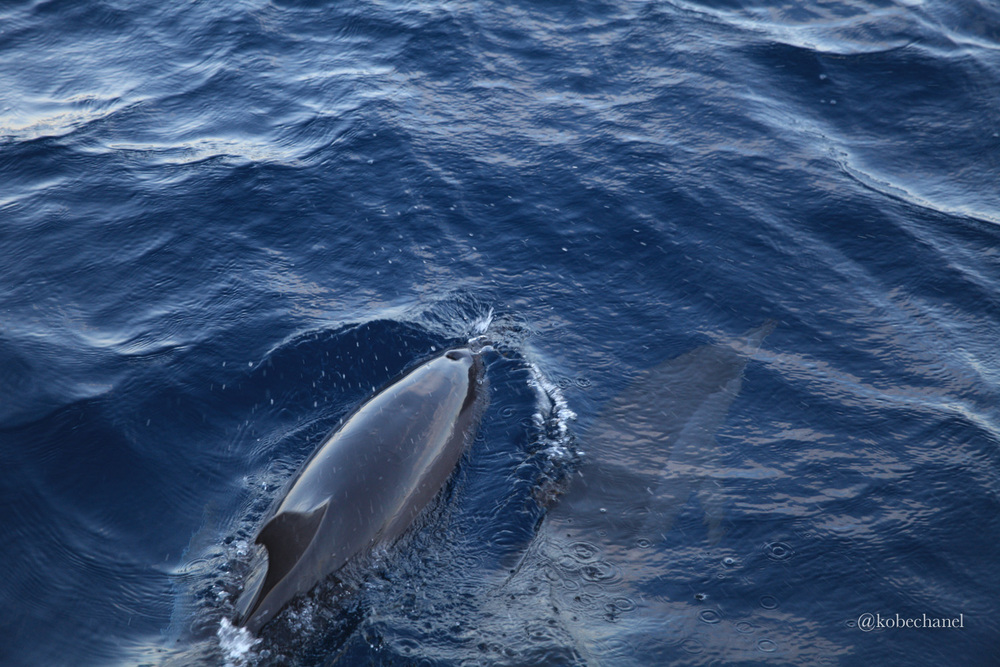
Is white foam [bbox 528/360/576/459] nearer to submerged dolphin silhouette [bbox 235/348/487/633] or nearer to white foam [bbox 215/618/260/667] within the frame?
submerged dolphin silhouette [bbox 235/348/487/633]

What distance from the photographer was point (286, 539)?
20.0 feet

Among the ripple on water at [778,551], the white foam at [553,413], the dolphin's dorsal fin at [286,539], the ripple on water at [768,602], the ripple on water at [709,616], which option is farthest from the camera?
the white foam at [553,413]

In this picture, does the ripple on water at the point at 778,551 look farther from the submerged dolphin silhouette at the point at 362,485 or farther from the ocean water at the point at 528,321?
the submerged dolphin silhouette at the point at 362,485

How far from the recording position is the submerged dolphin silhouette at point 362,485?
19.7 feet

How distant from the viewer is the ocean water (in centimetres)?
667

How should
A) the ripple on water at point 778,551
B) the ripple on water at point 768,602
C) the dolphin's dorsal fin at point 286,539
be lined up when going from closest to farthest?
the dolphin's dorsal fin at point 286,539
the ripple on water at point 768,602
the ripple on water at point 778,551

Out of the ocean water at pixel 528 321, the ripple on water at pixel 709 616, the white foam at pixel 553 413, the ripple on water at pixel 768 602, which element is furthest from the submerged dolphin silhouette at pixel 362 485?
the ripple on water at pixel 768 602

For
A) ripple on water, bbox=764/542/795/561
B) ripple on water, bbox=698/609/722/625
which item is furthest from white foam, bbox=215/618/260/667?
ripple on water, bbox=764/542/795/561

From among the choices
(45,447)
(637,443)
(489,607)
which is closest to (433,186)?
(637,443)

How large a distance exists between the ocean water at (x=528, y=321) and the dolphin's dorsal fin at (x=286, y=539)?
0.38m

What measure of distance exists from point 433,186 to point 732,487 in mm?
6993

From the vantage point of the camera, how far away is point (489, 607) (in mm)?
6535

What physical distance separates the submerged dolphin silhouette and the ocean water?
0.27 m

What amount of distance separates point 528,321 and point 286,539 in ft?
16.0
